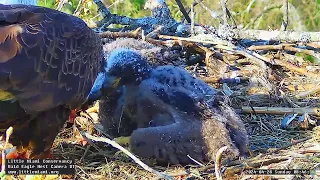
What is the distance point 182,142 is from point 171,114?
12.9 inches

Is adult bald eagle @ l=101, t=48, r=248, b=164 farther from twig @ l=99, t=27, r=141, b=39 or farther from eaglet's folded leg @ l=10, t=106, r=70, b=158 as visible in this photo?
twig @ l=99, t=27, r=141, b=39

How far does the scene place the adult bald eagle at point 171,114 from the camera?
11.5 ft

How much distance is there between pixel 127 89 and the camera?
408 centimetres

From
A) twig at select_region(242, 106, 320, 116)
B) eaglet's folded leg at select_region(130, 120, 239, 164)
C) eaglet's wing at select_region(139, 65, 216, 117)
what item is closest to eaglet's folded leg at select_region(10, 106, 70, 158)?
eaglet's folded leg at select_region(130, 120, 239, 164)

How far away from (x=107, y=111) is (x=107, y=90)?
0.54 feet

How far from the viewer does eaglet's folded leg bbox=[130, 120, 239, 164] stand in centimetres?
349

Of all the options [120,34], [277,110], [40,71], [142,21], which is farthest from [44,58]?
[142,21]

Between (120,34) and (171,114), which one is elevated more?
(120,34)

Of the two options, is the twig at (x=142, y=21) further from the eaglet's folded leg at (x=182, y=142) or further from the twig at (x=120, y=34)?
the eaglet's folded leg at (x=182, y=142)

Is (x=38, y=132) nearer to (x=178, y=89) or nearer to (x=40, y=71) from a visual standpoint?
(x=40, y=71)

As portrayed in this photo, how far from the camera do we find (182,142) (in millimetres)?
3533

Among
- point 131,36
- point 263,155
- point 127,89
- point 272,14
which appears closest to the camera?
point 263,155

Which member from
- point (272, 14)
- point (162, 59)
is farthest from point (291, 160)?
point (272, 14)

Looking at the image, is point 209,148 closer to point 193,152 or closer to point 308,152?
point 193,152
